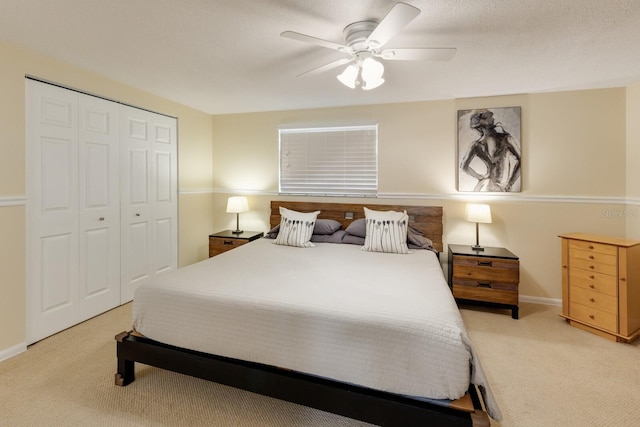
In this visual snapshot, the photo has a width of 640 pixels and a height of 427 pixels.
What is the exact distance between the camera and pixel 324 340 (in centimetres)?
154

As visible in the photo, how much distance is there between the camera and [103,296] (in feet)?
9.89

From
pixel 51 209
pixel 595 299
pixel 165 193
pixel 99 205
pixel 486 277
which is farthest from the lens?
pixel 165 193

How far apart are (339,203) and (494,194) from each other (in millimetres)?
1778

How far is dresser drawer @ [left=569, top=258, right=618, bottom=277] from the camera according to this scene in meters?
2.55

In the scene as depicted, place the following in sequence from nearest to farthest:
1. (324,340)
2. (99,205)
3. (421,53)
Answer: (324,340)
(421,53)
(99,205)

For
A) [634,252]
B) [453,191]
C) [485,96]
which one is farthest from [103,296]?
[634,252]

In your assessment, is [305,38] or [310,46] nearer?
[305,38]

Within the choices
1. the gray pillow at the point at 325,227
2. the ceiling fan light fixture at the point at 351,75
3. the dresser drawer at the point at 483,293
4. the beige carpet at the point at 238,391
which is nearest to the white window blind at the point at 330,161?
the gray pillow at the point at 325,227

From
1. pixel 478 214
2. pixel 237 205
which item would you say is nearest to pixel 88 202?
pixel 237 205

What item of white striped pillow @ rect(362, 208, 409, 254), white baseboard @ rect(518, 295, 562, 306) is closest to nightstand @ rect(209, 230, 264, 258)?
white striped pillow @ rect(362, 208, 409, 254)

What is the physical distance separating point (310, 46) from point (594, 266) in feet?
9.95

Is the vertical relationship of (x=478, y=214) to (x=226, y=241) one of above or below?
above

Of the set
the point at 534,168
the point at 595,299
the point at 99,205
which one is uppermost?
the point at 534,168

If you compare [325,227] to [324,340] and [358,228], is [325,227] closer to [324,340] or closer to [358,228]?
[358,228]
